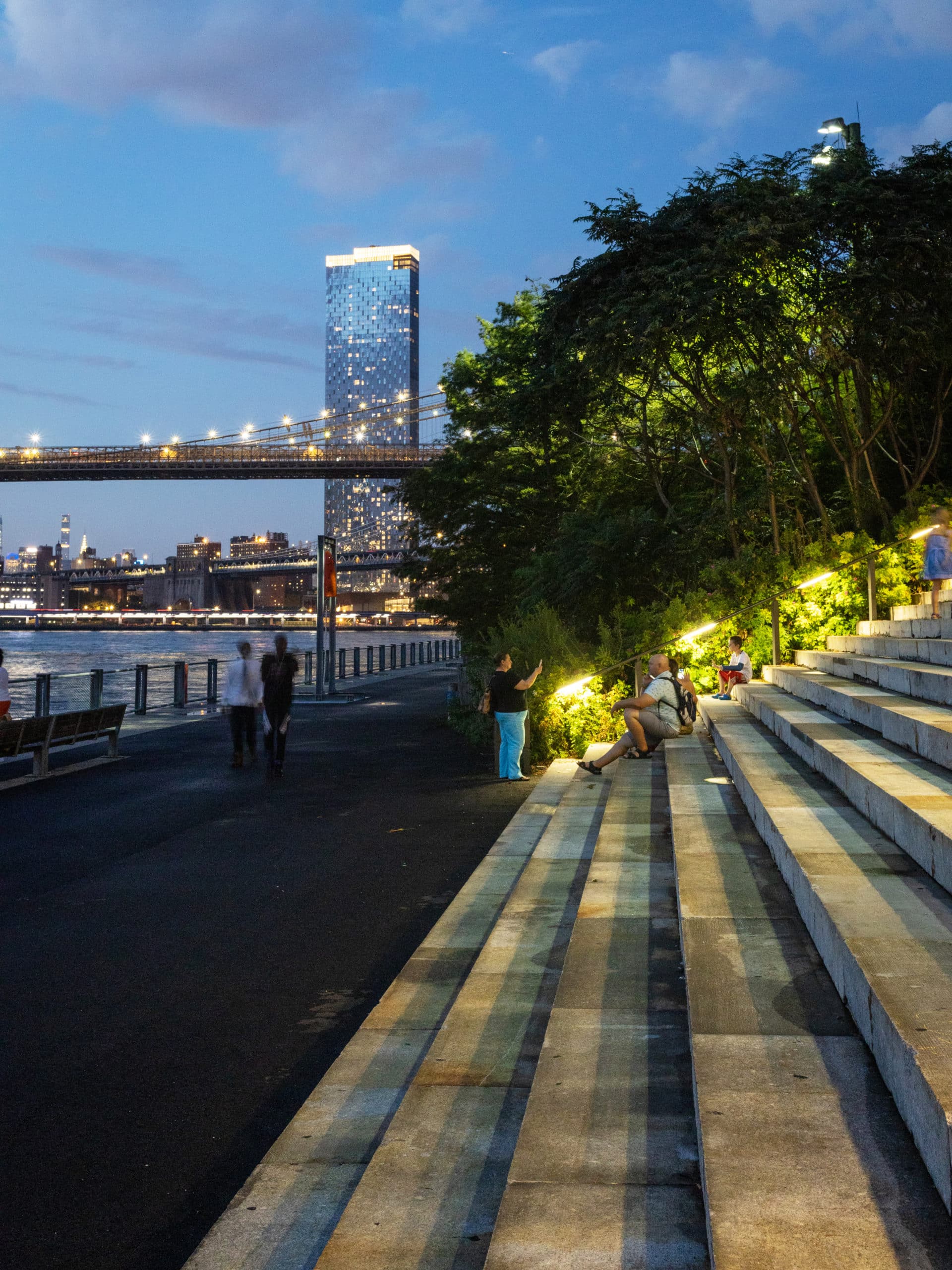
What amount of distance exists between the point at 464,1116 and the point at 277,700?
10.8m

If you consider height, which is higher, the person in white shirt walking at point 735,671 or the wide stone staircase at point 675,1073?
the person in white shirt walking at point 735,671

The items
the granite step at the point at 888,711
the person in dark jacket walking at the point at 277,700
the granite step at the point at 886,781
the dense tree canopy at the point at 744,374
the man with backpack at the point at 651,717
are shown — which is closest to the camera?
the granite step at the point at 886,781

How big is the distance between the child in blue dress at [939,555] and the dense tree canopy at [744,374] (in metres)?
4.99

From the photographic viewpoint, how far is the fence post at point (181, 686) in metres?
24.5

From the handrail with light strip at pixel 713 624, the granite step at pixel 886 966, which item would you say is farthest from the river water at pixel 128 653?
the granite step at pixel 886 966

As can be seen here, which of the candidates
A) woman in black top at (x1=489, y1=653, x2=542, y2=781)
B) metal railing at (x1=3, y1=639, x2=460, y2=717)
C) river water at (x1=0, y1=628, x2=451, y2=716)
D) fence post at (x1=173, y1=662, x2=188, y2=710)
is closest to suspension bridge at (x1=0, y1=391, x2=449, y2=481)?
river water at (x1=0, y1=628, x2=451, y2=716)

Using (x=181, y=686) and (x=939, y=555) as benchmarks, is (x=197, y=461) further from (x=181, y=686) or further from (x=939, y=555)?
(x=939, y=555)

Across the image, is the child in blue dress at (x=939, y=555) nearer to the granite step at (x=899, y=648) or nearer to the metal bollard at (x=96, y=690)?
the granite step at (x=899, y=648)

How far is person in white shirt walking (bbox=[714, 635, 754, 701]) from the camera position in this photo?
50.4 ft

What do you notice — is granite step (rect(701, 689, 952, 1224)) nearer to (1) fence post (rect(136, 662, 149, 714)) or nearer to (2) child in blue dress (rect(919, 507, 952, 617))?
(2) child in blue dress (rect(919, 507, 952, 617))

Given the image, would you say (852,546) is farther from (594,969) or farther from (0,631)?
(0,631)

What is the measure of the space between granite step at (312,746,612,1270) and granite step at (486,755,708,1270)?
0.19 meters

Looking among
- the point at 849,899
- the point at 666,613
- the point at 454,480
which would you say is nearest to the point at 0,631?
the point at 454,480

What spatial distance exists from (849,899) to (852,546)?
46.8ft
